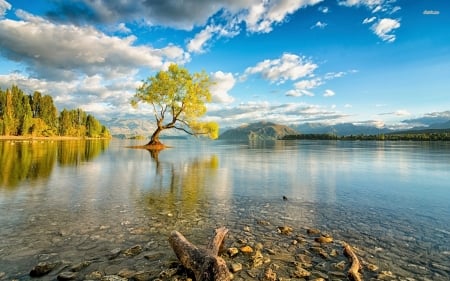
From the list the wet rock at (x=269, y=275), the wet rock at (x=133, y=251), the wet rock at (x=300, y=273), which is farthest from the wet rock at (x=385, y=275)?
the wet rock at (x=133, y=251)

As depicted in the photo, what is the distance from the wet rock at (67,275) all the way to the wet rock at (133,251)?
1.63 m

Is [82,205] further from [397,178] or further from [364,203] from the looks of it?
[397,178]

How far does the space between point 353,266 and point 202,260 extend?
4.52 meters

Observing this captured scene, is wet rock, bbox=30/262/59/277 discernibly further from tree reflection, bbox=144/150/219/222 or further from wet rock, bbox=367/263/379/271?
wet rock, bbox=367/263/379/271

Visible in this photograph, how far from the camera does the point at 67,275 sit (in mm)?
7148

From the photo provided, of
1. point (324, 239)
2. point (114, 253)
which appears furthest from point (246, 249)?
point (114, 253)

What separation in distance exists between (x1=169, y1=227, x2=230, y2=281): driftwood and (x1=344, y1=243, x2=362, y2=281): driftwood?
11.6ft

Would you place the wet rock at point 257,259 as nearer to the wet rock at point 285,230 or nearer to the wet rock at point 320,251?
the wet rock at point 320,251

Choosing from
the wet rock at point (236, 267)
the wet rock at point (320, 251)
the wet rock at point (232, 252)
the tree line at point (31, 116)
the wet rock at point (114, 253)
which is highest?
the tree line at point (31, 116)

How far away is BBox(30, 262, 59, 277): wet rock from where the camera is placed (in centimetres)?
719

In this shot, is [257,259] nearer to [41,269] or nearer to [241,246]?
[241,246]

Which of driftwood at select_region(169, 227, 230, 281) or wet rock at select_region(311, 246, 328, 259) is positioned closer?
driftwood at select_region(169, 227, 230, 281)

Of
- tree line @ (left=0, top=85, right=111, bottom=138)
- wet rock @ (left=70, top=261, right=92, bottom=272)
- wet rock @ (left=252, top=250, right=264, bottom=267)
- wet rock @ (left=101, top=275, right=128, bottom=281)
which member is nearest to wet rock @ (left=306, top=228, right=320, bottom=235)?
wet rock @ (left=252, top=250, right=264, bottom=267)

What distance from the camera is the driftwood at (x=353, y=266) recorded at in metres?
7.21
